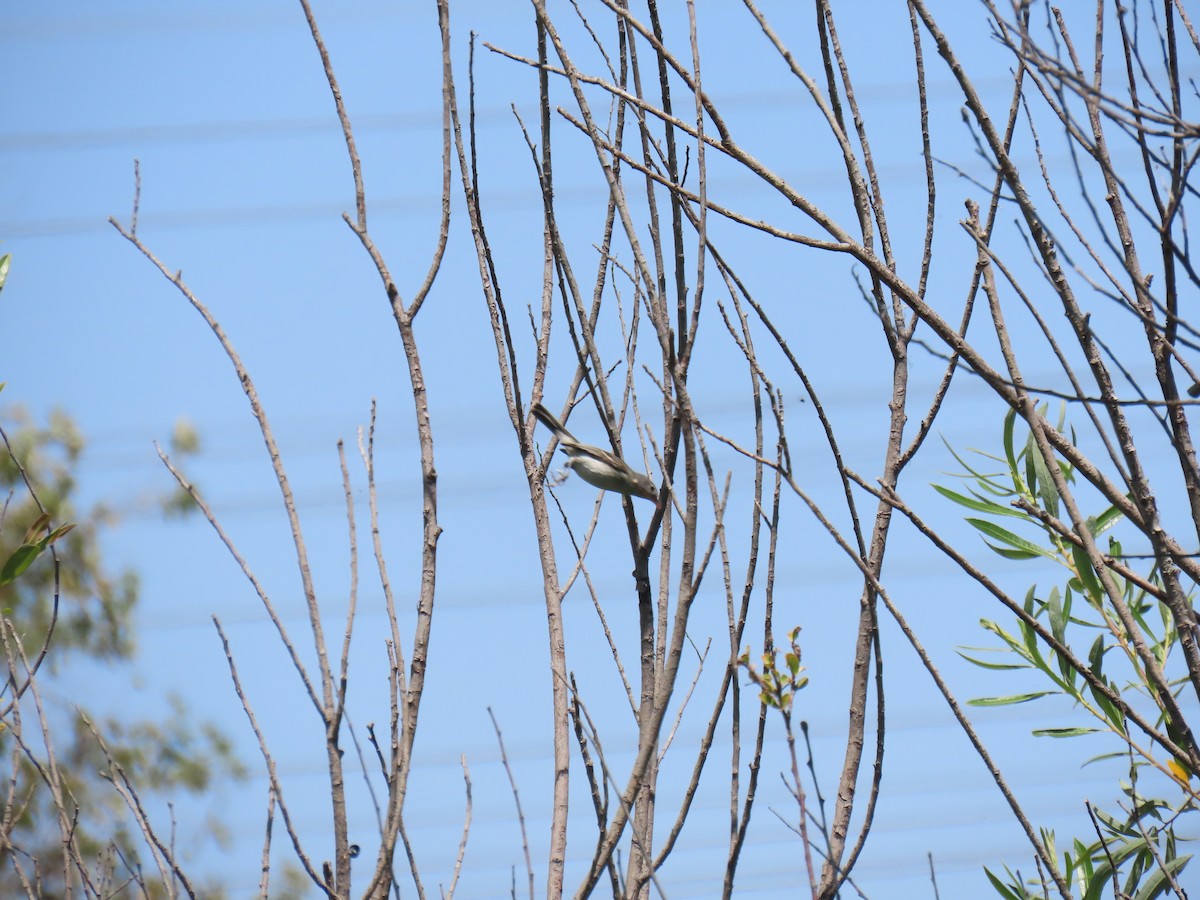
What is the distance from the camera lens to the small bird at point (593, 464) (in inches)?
73.8

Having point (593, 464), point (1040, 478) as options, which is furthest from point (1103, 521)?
A: point (593, 464)

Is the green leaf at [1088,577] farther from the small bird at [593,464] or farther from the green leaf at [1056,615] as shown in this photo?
the small bird at [593,464]

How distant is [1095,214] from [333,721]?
3.67 feet

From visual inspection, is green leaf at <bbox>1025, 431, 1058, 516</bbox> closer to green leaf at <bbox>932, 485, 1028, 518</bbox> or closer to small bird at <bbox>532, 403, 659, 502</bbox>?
Answer: green leaf at <bbox>932, 485, 1028, 518</bbox>

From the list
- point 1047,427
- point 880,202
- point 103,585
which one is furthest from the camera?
point 103,585

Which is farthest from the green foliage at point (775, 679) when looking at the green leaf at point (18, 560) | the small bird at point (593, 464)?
the green leaf at point (18, 560)

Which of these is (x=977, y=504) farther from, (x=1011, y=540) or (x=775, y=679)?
(x=775, y=679)

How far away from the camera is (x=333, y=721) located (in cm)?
137

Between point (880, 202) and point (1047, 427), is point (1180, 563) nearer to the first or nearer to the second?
point (1047, 427)

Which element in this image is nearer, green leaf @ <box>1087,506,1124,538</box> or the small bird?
the small bird

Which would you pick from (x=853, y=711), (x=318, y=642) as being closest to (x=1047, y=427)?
(x=853, y=711)

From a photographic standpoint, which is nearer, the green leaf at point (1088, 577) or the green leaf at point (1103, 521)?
the green leaf at point (1088, 577)

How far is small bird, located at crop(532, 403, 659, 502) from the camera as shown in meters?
1.88

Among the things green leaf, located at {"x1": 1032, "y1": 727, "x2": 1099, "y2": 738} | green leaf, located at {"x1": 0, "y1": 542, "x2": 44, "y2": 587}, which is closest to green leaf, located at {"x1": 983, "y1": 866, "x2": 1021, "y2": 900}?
green leaf, located at {"x1": 1032, "y1": 727, "x2": 1099, "y2": 738}
